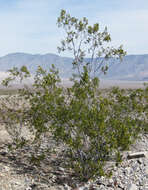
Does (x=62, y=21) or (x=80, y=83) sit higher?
(x=62, y=21)

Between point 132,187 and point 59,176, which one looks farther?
point 59,176

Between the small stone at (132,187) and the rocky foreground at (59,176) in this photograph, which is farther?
the rocky foreground at (59,176)

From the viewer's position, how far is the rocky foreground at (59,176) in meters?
11.4

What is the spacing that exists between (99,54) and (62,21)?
7.26 feet

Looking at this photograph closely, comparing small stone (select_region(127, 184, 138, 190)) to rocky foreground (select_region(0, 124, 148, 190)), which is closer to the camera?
small stone (select_region(127, 184, 138, 190))

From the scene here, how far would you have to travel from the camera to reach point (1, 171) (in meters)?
13.3

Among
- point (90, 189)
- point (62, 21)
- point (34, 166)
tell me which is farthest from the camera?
point (34, 166)

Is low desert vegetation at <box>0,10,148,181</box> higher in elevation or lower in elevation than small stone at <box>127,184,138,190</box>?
higher

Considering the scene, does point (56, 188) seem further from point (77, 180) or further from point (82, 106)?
point (82, 106)

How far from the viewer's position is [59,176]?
13250 millimetres

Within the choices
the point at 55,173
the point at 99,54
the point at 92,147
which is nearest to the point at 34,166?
the point at 55,173

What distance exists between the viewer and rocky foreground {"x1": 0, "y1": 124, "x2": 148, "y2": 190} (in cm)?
1137

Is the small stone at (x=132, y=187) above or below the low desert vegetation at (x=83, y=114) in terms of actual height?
below

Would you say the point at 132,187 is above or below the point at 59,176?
above
